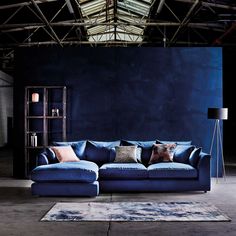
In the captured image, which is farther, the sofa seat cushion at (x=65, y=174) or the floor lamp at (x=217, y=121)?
the floor lamp at (x=217, y=121)

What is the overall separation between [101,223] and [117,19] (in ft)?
42.3

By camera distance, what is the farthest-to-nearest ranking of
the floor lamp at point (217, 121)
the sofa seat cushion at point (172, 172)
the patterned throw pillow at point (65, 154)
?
the floor lamp at point (217, 121) < the patterned throw pillow at point (65, 154) < the sofa seat cushion at point (172, 172)

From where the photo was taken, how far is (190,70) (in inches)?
387

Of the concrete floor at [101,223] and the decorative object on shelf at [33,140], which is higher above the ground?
the decorative object on shelf at [33,140]

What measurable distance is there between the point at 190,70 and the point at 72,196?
4.12m

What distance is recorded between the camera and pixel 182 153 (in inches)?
331

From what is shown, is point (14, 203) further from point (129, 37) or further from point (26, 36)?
point (129, 37)

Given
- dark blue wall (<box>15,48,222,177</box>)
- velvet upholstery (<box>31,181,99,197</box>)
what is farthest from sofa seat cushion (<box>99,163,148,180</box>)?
dark blue wall (<box>15,48,222,177</box>)

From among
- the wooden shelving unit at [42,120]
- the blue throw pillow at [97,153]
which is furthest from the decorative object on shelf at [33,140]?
the blue throw pillow at [97,153]

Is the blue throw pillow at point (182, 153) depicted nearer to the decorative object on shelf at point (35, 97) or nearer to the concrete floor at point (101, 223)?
the concrete floor at point (101, 223)

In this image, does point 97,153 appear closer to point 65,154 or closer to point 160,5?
point 65,154

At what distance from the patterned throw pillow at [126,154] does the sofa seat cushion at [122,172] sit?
517 mm

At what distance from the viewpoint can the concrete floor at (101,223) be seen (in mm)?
5008

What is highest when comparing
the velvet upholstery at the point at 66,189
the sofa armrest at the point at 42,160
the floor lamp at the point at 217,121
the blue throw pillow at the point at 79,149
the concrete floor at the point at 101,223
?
the floor lamp at the point at 217,121
